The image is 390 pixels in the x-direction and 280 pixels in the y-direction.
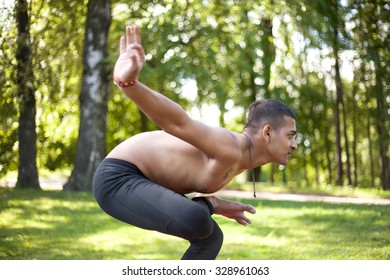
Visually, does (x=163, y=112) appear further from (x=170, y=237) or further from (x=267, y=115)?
(x=170, y=237)

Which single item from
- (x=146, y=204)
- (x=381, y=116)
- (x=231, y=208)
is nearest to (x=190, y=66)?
(x=381, y=116)

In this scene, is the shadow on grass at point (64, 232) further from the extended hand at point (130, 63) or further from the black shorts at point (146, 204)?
the extended hand at point (130, 63)

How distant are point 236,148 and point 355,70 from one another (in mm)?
4145

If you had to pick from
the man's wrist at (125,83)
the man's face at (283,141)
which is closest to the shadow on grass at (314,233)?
the man's face at (283,141)

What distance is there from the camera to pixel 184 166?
2730 mm

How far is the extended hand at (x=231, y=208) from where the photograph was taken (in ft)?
9.73

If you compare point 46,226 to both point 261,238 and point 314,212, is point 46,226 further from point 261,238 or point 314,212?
point 314,212

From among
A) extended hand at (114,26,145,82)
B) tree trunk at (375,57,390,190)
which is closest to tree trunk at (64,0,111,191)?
tree trunk at (375,57,390,190)

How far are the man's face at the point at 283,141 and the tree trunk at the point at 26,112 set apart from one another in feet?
15.7

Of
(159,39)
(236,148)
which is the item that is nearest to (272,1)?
(159,39)

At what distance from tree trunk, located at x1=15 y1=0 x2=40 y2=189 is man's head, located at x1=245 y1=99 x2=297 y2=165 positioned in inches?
187

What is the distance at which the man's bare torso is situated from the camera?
2.72m

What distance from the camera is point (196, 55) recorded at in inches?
388

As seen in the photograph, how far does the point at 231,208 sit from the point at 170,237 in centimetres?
316
